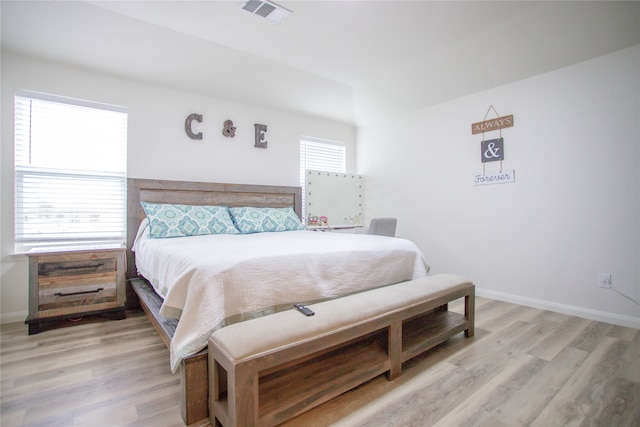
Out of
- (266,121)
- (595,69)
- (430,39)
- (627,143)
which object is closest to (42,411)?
Result: (266,121)

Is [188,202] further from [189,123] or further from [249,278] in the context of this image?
[249,278]

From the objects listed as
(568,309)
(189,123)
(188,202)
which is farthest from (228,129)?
(568,309)

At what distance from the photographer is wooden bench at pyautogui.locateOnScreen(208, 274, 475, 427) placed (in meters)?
1.18

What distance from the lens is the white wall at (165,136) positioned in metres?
2.61

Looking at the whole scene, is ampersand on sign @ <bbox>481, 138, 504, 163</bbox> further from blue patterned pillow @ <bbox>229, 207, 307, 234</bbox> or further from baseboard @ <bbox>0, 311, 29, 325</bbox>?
baseboard @ <bbox>0, 311, 29, 325</bbox>

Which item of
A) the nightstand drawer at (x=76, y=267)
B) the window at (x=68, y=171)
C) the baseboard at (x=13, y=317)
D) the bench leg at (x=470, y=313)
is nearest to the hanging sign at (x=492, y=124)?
the bench leg at (x=470, y=313)

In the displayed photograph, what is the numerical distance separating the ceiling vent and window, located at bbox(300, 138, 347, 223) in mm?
2034

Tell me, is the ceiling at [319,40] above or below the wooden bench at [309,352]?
above

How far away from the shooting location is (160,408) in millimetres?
1454

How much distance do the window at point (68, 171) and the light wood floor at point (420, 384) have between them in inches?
36.8

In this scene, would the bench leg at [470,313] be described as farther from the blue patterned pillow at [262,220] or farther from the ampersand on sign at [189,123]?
the ampersand on sign at [189,123]

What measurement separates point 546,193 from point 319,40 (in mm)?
2544

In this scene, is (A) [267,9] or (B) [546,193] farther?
(B) [546,193]

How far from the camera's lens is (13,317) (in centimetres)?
262
